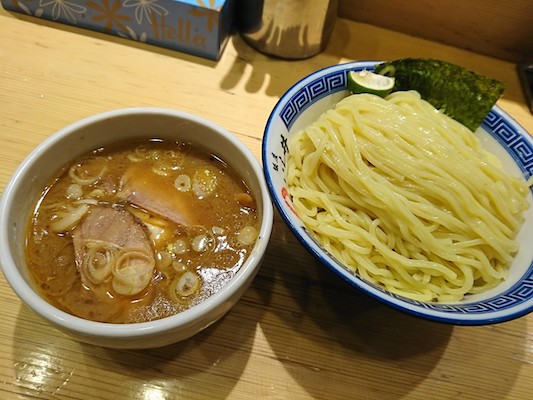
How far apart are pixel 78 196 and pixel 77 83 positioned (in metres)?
0.82

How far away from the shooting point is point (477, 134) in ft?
5.27

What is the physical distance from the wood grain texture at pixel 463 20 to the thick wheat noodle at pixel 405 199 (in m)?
1.09

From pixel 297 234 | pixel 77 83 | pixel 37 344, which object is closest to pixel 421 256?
pixel 297 234

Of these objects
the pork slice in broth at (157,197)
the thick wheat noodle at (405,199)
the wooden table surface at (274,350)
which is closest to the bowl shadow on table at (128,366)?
the wooden table surface at (274,350)

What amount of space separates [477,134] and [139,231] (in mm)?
1206

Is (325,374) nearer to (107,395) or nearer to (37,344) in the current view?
(107,395)

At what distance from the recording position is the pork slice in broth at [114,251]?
108 centimetres

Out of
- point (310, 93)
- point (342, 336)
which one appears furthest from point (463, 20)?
point (342, 336)

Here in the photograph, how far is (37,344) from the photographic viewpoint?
1.18m

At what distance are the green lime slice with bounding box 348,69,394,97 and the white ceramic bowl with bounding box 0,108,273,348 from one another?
56 centimetres

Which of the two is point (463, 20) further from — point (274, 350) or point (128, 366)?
point (128, 366)

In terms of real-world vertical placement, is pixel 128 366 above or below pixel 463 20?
below

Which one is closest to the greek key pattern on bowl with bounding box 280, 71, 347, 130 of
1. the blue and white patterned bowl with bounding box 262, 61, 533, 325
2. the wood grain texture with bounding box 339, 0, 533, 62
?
the blue and white patterned bowl with bounding box 262, 61, 533, 325

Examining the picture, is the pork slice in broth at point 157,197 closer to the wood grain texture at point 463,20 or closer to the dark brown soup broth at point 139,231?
the dark brown soup broth at point 139,231
